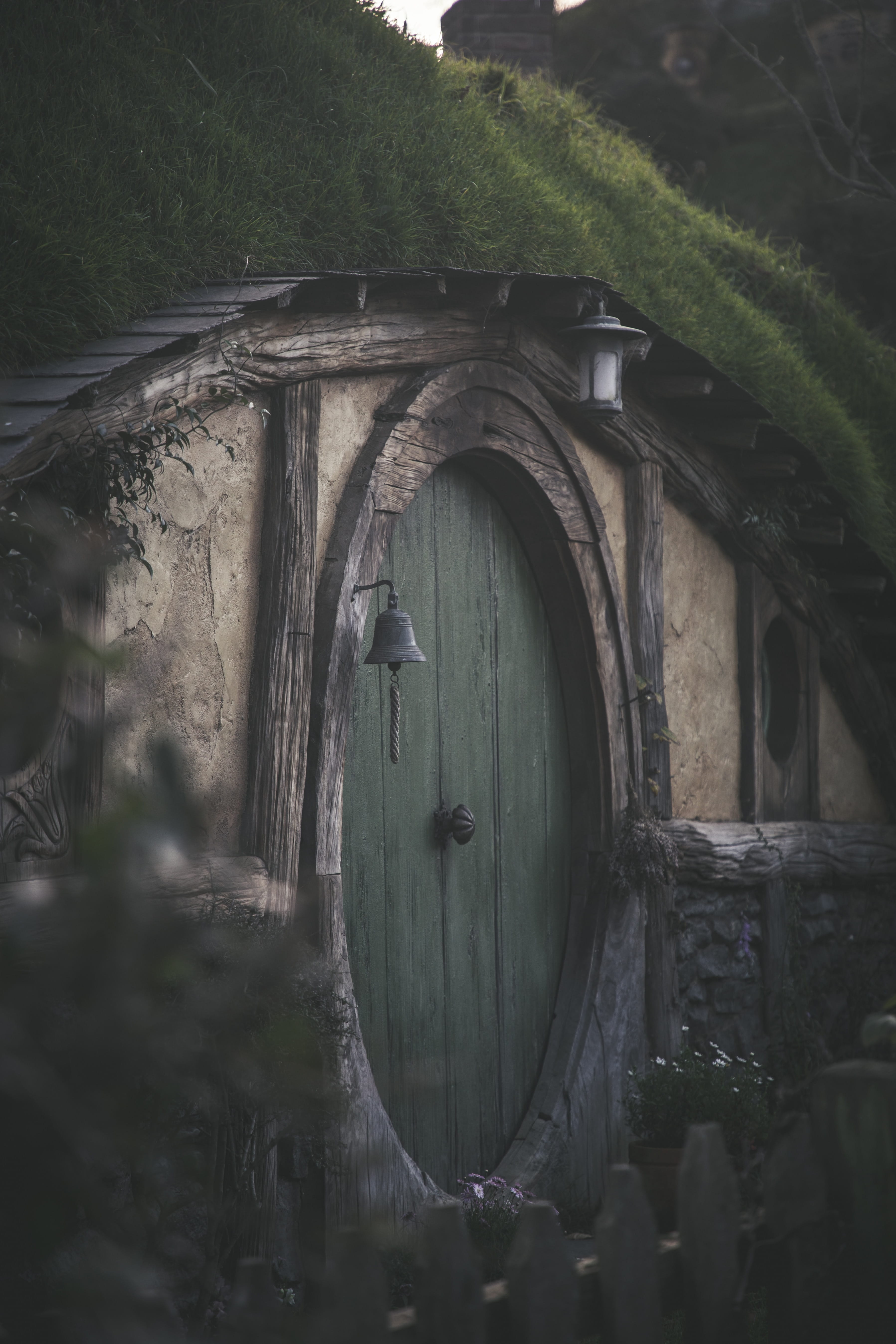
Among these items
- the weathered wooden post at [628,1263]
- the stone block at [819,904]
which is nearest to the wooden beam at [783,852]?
the stone block at [819,904]

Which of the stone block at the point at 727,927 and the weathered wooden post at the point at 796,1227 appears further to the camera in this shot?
the stone block at the point at 727,927

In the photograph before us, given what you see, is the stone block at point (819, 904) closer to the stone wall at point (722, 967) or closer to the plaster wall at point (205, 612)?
the stone wall at point (722, 967)

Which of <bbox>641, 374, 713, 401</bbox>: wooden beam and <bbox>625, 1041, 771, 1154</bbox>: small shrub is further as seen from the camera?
<bbox>641, 374, 713, 401</bbox>: wooden beam

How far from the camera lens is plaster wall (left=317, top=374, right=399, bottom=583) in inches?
156

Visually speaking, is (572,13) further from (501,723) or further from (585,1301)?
(585,1301)

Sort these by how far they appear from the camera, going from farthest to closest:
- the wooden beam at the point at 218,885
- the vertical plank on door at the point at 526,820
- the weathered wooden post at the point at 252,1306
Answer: the vertical plank on door at the point at 526,820 → the wooden beam at the point at 218,885 → the weathered wooden post at the point at 252,1306

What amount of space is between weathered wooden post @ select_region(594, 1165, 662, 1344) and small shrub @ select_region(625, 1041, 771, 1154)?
2988mm

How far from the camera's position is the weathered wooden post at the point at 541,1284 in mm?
1641

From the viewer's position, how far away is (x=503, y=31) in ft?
29.8

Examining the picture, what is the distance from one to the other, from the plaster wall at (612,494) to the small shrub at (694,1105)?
6.40 feet

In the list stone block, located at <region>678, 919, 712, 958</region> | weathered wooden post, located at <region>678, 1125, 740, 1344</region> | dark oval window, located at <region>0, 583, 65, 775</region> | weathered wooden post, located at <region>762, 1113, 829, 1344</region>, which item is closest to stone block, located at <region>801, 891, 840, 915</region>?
stone block, located at <region>678, 919, 712, 958</region>

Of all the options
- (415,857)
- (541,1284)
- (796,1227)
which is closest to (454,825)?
(415,857)

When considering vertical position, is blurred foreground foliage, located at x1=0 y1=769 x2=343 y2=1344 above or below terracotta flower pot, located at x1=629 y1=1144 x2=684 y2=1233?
above

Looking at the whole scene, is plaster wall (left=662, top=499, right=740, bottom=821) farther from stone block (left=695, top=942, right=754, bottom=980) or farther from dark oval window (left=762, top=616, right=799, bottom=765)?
stone block (left=695, top=942, right=754, bottom=980)
